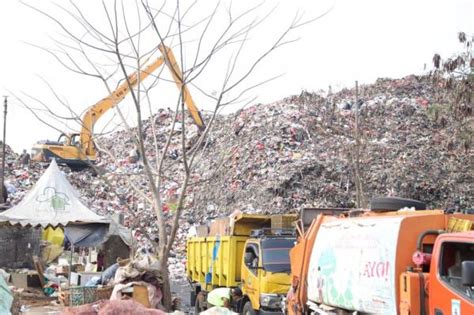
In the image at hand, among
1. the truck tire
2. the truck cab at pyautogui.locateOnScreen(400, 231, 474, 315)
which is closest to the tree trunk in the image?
the truck tire

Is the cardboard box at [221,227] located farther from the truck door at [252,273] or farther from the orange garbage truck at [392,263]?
the orange garbage truck at [392,263]

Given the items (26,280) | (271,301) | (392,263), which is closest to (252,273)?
(271,301)

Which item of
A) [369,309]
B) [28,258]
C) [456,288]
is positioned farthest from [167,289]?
[28,258]

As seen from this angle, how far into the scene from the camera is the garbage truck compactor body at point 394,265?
17.6 feet

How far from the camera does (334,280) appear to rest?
6902 millimetres

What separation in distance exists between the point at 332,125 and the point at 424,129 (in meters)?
3.86

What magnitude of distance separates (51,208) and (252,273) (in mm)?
6415

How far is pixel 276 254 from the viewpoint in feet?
34.9

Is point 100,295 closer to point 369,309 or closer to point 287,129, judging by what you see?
point 369,309

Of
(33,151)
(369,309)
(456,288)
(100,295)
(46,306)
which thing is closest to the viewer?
(456,288)

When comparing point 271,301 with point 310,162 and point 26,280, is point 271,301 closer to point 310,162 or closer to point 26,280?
point 26,280

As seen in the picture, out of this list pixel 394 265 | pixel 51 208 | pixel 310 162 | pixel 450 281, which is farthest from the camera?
pixel 310 162

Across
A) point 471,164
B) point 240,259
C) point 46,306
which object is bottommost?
point 46,306

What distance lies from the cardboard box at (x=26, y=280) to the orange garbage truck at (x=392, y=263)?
34.2 feet
